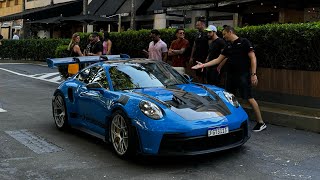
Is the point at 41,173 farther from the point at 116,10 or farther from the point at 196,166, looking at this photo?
the point at 116,10

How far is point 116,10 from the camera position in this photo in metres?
26.6

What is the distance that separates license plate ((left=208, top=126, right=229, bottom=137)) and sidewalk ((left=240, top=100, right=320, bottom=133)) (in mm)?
2483

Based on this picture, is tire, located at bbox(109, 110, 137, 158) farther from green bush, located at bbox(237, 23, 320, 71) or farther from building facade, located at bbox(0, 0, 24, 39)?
building facade, located at bbox(0, 0, 24, 39)

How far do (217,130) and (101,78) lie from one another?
2.15 meters

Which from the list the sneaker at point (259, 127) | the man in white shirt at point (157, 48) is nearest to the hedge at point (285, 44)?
the man in white shirt at point (157, 48)

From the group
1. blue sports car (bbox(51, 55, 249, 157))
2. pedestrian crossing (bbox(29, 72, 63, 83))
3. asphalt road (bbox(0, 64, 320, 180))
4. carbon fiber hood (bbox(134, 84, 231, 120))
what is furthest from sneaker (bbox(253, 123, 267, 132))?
pedestrian crossing (bbox(29, 72, 63, 83))

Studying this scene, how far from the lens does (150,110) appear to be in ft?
17.5

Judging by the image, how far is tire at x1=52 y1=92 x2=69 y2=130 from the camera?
7.38 m

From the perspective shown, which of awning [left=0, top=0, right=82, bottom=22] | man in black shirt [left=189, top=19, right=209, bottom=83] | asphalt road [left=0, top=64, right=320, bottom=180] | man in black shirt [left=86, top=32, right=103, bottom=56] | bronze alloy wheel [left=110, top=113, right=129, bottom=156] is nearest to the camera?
asphalt road [left=0, top=64, right=320, bottom=180]

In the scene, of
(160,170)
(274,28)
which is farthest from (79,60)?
(160,170)

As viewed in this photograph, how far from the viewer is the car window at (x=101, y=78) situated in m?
6.37

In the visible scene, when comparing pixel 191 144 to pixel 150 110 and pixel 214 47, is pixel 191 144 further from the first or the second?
pixel 214 47

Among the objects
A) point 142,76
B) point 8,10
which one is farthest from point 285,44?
point 8,10

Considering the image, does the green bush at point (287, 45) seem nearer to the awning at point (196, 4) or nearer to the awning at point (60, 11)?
the awning at point (196, 4)
